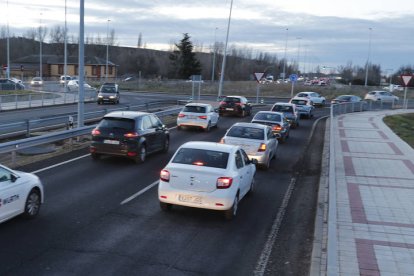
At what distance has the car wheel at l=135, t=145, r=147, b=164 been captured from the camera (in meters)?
16.2

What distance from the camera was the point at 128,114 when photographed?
1673 cm

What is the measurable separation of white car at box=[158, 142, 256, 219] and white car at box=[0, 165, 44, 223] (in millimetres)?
2408

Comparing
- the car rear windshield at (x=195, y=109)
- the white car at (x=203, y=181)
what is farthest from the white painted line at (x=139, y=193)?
the car rear windshield at (x=195, y=109)

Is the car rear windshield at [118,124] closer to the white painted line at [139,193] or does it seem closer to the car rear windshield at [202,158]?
the white painted line at [139,193]

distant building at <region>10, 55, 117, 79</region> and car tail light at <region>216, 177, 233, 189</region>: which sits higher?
car tail light at <region>216, 177, 233, 189</region>

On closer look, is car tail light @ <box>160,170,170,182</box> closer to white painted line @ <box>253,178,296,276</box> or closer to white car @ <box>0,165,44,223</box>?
white painted line @ <box>253,178,296,276</box>

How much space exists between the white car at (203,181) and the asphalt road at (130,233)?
1.36 feet

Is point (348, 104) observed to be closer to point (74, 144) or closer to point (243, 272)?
point (74, 144)

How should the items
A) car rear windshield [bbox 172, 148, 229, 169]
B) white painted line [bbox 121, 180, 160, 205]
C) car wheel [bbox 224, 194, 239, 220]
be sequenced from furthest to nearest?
white painted line [bbox 121, 180, 160, 205], car rear windshield [bbox 172, 148, 229, 169], car wheel [bbox 224, 194, 239, 220]

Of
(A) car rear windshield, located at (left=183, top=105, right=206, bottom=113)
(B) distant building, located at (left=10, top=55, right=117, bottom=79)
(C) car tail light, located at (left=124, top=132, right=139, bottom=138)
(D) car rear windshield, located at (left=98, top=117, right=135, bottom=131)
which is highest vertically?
(D) car rear windshield, located at (left=98, top=117, right=135, bottom=131)

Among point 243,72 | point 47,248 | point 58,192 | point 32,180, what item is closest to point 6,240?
point 47,248

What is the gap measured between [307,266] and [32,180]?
17.6 feet

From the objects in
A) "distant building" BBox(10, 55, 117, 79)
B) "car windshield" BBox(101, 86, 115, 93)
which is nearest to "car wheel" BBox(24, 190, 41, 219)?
"car windshield" BBox(101, 86, 115, 93)

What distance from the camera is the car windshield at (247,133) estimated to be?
1670cm
